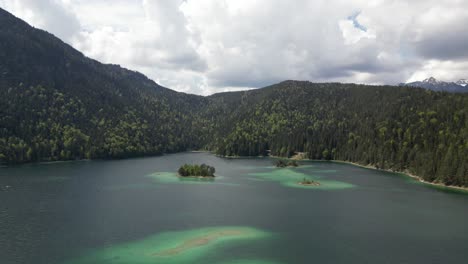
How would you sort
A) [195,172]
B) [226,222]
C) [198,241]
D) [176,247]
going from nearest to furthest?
1. [176,247]
2. [198,241]
3. [226,222]
4. [195,172]

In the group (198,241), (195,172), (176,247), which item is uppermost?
(195,172)

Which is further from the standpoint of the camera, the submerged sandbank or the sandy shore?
the sandy shore

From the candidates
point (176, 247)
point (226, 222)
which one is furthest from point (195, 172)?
point (176, 247)

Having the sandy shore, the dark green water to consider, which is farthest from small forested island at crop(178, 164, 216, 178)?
the sandy shore

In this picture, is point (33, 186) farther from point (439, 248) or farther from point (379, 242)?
point (439, 248)

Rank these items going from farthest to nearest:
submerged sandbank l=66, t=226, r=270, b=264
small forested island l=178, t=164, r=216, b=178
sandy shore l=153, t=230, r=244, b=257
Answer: small forested island l=178, t=164, r=216, b=178, sandy shore l=153, t=230, r=244, b=257, submerged sandbank l=66, t=226, r=270, b=264

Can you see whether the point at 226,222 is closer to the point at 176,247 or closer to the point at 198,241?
the point at 198,241

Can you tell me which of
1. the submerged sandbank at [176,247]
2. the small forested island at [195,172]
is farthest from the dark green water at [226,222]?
the small forested island at [195,172]

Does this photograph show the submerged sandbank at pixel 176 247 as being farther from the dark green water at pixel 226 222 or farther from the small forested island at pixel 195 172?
the small forested island at pixel 195 172

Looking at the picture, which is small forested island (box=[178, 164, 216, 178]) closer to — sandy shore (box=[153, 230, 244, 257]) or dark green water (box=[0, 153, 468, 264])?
dark green water (box=[0, 153, 468, 264])
